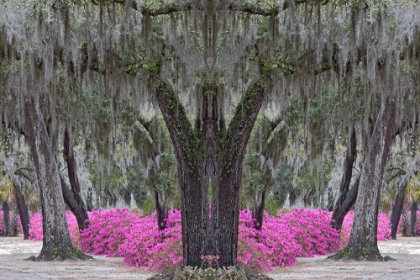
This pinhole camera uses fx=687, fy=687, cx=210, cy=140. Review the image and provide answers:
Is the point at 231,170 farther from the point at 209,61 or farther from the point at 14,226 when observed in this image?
the point at 14,226

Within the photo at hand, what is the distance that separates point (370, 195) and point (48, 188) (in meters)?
8.91

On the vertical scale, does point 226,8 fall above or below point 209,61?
above

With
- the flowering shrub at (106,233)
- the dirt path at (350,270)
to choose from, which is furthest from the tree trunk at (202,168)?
the flowering shrub at (106,233)

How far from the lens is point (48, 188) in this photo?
1883 centimetres

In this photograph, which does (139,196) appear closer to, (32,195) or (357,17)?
(32,195)

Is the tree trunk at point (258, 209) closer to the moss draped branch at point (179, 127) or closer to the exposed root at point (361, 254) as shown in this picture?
the exposed root at point (361, 254)

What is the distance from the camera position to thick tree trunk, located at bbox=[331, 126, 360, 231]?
21656mm

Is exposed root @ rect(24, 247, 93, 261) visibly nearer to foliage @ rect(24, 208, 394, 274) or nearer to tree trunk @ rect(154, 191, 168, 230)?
foliage @ rect(24, 208, 394, 274)

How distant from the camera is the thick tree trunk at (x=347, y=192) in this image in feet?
71.1

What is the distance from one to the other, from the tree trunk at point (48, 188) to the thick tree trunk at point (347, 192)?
8.59m

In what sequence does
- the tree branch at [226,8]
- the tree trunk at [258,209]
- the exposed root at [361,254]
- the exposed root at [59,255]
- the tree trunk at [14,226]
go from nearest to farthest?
the tree branch at [226,8], the exposed root at [59,255], the tree trunk at [258,209], the exposed root at [361,254], the tree trunk at [14,226]

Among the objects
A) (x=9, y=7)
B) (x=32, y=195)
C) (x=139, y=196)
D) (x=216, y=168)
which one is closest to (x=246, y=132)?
(x=216, y=168)

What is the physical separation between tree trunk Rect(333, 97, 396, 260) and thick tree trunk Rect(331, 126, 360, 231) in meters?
1.85

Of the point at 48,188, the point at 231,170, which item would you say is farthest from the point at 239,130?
the point at 48,188
